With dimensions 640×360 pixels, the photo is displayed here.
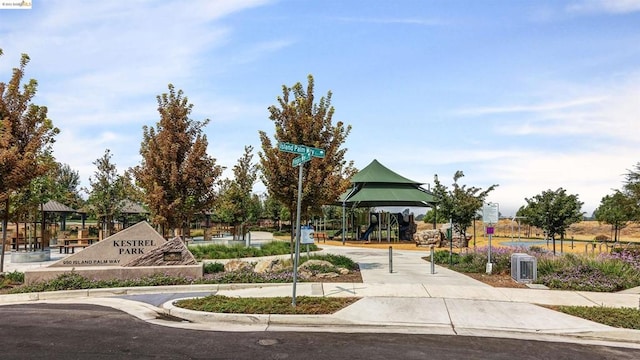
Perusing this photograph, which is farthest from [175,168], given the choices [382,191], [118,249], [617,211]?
[617,211]

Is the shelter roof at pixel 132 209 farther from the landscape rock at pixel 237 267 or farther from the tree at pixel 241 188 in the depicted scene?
the landscape rock at pixel 237 267

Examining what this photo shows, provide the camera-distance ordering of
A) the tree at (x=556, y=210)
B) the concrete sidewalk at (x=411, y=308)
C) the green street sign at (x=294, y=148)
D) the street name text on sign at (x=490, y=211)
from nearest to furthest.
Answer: the concrete sidewalk at (x=411, y=308) → the green street sign at (x=294, y=148) → the street name text on sign at (x=490, y=211) → the tree at (x=556, y=210)

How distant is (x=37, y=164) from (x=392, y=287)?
11455 millimetres

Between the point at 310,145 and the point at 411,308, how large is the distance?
283 inches

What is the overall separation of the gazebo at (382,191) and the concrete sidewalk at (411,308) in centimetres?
2198

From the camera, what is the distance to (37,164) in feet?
47.0

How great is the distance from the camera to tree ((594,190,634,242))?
24805 mm

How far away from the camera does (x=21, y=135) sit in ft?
47.5

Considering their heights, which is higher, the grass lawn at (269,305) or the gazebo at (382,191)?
the gazebo at (382,191)

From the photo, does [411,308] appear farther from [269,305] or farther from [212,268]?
[212,268]

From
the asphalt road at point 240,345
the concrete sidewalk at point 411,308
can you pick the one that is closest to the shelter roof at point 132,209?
the concrete sidewalk at point 411,308

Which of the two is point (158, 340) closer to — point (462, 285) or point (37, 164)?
point (462, 285)

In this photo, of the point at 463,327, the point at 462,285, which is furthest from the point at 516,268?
the point at 463,327

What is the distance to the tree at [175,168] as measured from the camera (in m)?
17.7
